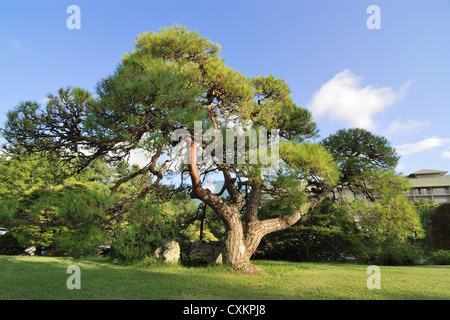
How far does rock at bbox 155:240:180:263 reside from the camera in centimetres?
746

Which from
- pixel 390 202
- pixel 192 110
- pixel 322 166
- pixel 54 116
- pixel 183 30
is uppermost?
pixel 183 30

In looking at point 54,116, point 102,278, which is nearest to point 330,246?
point 102,278

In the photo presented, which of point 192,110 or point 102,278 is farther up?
point 192,110

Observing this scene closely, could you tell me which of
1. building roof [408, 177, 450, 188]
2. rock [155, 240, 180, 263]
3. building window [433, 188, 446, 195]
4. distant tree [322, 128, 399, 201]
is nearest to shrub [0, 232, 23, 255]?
rock [155, 240, 180, 263]

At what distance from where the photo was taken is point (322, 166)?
217 inches

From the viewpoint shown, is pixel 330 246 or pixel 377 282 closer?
pixel 377 282

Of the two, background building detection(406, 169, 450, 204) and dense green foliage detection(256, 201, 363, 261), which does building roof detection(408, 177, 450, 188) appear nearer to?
background building detection(406, 169, 450, 204)

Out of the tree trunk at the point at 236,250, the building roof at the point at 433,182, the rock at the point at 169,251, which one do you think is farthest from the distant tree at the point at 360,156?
the building roof at the point at 433,182

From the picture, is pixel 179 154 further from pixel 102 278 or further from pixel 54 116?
pixel 102 278

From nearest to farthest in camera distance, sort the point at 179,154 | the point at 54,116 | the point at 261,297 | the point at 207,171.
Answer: the point at 261,297
the point at 54,116
the point at 179,154
the point at 207,171

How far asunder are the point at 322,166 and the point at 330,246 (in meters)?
6.22

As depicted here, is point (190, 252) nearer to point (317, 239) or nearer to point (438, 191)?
point (317, 239)

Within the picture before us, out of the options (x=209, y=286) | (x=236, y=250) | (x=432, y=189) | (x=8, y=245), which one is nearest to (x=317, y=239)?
(x=236, y=250)

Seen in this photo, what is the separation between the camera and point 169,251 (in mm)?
7582
